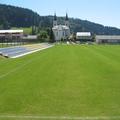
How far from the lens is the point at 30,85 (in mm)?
16281

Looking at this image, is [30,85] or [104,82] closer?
[30,85]

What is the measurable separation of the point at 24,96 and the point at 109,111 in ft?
11.8

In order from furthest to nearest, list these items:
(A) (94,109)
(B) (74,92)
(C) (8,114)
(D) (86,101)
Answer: (B) (74,92)
(D) (86,101)
(A) (94,109)
(C) (8,114)

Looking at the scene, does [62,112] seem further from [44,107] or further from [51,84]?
[51,84]

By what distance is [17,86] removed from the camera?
15898 millimetres

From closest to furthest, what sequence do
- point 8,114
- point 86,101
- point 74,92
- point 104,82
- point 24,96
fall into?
point 8,114, point 86,101, point 24,96, point 74,92, point 104,82

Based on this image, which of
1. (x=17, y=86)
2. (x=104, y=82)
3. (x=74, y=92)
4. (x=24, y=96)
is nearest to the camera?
(x=24, y=96)

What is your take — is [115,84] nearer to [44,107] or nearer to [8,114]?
[44,107]

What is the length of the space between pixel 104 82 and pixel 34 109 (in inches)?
271

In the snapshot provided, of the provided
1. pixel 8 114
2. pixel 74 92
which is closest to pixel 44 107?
pixel 8 114

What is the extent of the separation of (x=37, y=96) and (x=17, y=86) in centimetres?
280

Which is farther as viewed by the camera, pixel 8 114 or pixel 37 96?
pixel 37 96


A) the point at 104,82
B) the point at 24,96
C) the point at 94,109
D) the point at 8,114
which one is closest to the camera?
the point at 8,114

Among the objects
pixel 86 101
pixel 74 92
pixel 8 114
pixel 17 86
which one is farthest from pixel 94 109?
pixel 17 86
